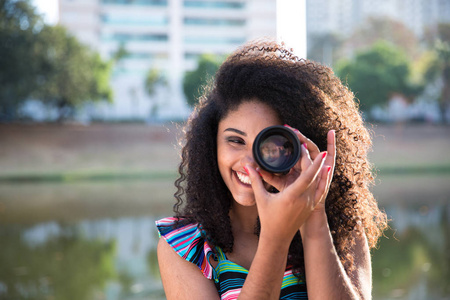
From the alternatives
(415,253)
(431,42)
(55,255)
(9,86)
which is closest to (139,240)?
(55,255)

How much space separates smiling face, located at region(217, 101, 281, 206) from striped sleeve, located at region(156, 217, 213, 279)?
15 cm

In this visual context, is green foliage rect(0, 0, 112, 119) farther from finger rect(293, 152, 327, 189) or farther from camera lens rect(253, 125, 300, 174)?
finger rect(293, 152, 327, 189)

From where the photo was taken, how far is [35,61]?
58.6ft

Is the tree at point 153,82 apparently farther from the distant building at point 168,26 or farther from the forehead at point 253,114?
the forehead at point 253,114

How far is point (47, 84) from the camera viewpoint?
744 inches

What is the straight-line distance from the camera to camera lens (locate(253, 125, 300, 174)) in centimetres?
110

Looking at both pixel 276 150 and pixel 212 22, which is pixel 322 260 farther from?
pixel 212 22

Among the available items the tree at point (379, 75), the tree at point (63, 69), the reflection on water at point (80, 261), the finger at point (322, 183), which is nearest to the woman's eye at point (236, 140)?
the finger at point (322, 183)

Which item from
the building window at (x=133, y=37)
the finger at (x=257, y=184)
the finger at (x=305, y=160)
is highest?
the building window at (x=133, y=37)

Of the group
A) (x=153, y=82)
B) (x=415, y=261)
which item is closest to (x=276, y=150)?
(x=415, y=261)

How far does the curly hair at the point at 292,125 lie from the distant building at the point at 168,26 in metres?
36.9

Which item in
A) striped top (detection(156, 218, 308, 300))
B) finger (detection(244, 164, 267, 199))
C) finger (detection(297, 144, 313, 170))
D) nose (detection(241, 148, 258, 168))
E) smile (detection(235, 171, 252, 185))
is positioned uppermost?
finger (detection(297, 144, 313, 170))

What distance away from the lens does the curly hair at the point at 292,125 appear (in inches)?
51.6

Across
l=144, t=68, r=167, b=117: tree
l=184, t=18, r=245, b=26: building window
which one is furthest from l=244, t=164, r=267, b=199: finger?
l=184, t=18, r=245, b=26: building window
